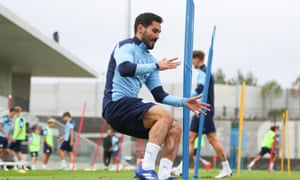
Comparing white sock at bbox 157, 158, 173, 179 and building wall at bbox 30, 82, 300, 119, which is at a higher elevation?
building wall at bbox 30, 82, 300, 119

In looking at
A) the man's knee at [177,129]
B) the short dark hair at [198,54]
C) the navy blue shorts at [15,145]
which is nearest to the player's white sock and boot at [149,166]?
the man's knee at [177,129]

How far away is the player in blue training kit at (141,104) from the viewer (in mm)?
7164

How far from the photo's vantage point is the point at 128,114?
7312mm

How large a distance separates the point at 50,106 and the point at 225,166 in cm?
5757

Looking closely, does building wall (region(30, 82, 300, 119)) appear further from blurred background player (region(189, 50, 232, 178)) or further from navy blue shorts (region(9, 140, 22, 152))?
blurred background player (region(189, 50, 232, 178))

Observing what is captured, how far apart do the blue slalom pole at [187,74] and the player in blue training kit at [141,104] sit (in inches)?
4.3

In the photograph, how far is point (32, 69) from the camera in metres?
39.2

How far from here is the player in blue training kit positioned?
7.16 metres

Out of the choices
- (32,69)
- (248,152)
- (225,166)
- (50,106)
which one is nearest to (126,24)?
(32,69)

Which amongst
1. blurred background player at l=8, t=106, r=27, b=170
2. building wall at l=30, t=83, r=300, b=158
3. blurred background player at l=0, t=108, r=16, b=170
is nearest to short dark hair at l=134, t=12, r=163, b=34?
blurred background player at l=0, t=108, r=16, b=170

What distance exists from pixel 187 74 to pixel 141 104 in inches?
24.3

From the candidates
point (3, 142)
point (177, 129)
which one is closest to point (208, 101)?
point (177, 129)

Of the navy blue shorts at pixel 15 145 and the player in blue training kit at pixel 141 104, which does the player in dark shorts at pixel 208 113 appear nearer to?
the player in blue training kit at pixel 141 104

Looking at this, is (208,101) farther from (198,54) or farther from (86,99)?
(86,99)
